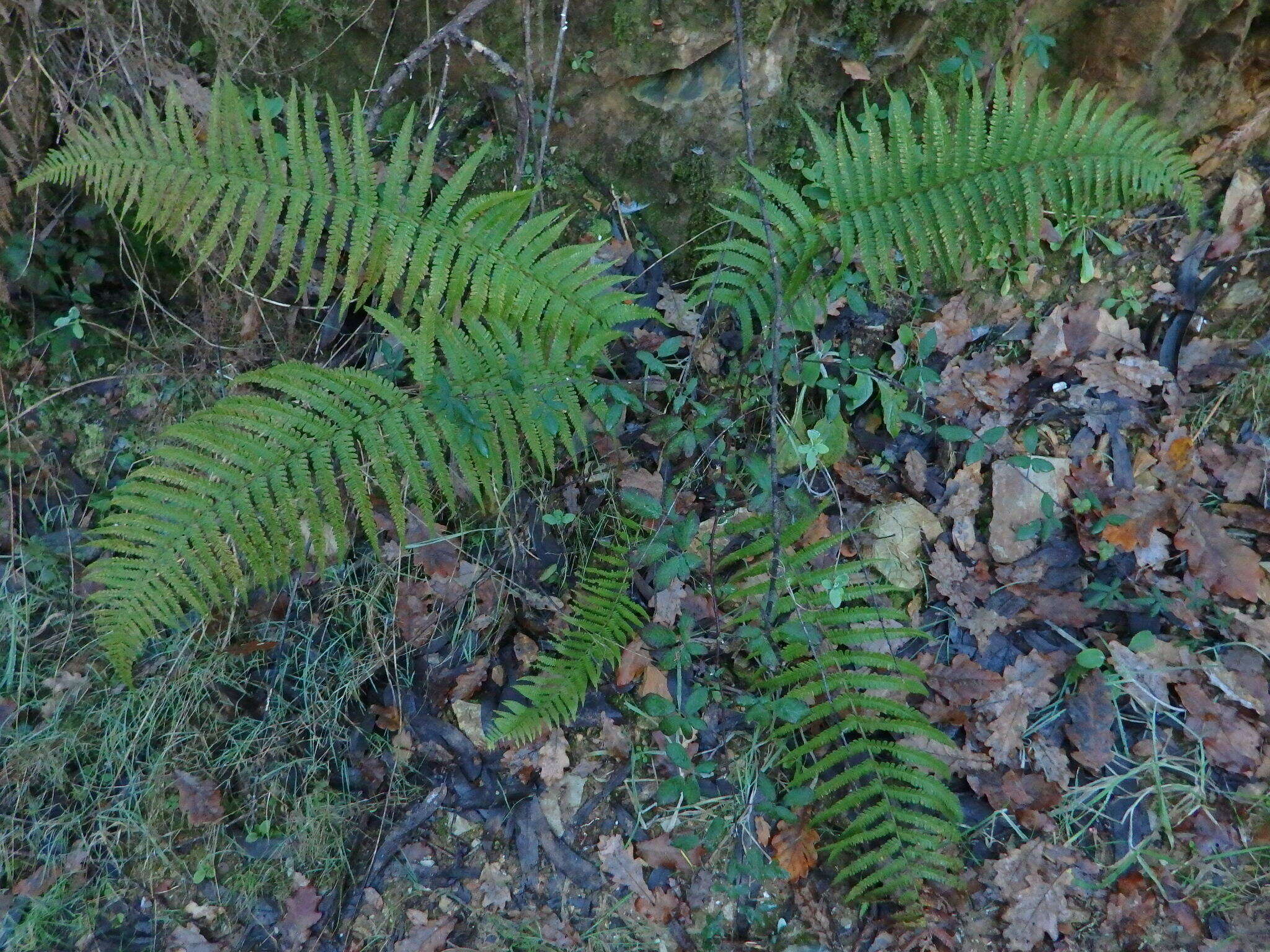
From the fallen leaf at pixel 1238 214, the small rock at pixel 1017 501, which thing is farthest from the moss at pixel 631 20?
the fallen leaf at pixel 1238 214

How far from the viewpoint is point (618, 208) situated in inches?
132

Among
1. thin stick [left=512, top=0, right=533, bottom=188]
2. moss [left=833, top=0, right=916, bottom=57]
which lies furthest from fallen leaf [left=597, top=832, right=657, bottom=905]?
moss [left=833, top=0, right=916, bottom=57]

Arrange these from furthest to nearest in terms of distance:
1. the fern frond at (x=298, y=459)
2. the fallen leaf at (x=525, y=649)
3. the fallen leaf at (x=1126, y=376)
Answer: the fallen leaf at (x=1126, y=376), the fallen leaf at (x=525, y=649), the fern frond at (x=298, y=459)

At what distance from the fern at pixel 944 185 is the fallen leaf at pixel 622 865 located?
1.75 m

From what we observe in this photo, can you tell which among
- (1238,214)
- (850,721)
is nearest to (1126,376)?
(1238,214)

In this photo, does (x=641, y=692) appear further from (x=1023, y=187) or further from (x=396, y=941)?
(x=1023, y=187)

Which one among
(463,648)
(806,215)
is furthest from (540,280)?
(463,648)

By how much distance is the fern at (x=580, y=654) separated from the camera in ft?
8.86

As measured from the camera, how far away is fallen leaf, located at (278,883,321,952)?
279cm

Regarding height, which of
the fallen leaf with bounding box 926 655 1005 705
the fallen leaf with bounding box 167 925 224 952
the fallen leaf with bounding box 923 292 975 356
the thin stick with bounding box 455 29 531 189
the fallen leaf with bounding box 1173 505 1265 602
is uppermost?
the thin stick with bounding box 455 29 531 189

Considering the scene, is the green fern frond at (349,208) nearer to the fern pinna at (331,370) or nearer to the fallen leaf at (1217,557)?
the fern pinna at (331,370)

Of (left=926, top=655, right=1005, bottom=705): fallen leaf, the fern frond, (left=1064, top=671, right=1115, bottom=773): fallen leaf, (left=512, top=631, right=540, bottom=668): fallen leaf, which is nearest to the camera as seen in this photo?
the fern frond

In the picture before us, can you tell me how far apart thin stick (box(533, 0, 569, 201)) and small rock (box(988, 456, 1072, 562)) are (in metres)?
1.98

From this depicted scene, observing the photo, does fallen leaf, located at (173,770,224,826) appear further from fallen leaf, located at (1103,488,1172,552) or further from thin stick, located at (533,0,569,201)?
fallen leaf, located at (1103,488,1172,552)
